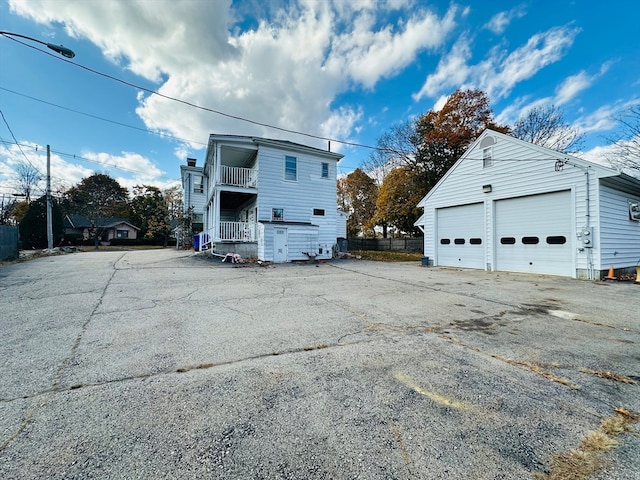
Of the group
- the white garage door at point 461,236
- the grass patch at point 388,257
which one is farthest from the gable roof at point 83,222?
the white garage door at point 461,236

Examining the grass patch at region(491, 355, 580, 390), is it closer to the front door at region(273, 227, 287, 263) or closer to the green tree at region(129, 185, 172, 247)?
the front door at region(273, 227, 287, 263)

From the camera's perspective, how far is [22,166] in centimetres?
2922

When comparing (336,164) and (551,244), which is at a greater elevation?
(336,164)

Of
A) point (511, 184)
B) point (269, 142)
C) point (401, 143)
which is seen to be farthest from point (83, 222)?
point (511, 184)

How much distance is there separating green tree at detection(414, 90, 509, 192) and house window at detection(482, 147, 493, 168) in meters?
12.2

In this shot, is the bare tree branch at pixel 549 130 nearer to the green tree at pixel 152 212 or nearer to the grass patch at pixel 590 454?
the grass patch at pixel 590 454

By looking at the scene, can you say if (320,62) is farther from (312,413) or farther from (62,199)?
Result: (62,199)

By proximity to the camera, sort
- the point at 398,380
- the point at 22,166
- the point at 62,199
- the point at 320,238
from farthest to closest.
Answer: the point at 62,199, the point at 22,166, the point at 320,238, the point at 398,380

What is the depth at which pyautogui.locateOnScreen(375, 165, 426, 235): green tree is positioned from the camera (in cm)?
2473

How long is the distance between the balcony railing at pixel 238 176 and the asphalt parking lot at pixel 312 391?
10.9 m

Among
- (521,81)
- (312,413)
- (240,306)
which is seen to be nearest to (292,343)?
(312,413)

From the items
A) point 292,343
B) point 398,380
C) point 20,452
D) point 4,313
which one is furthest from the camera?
point 4,313

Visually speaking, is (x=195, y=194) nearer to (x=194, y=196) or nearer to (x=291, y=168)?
(x=194, y=196)

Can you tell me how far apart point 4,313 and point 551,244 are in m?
14.7
